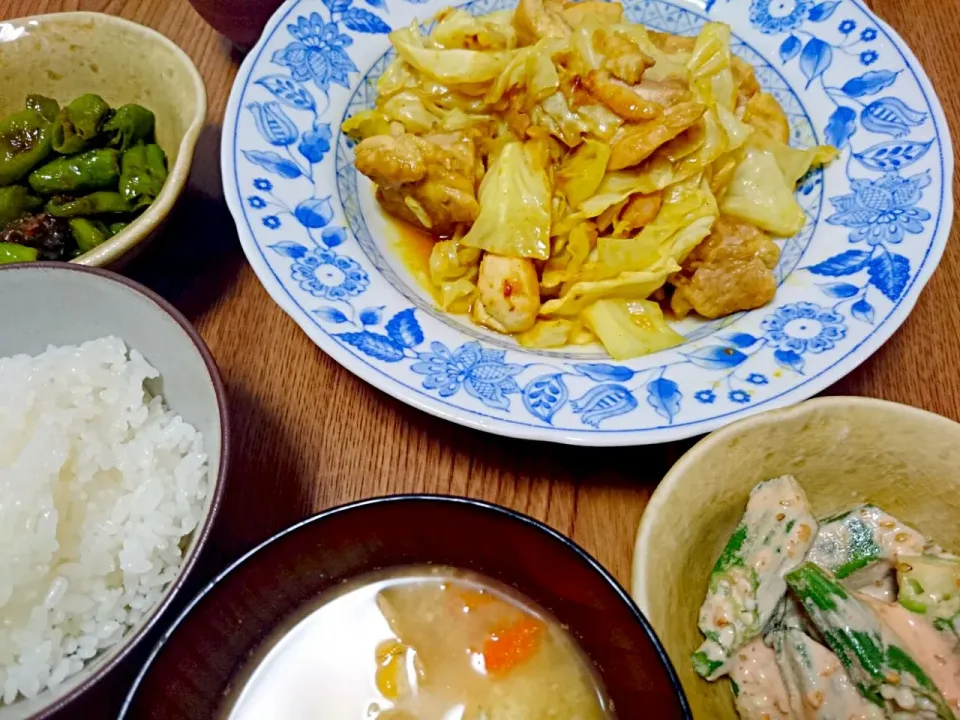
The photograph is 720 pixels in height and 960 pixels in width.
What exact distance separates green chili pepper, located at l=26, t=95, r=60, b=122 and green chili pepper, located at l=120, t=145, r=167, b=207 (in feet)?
0.98

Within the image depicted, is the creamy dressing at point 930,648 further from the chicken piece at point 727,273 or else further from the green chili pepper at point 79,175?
the green chili pepper at point 79,175

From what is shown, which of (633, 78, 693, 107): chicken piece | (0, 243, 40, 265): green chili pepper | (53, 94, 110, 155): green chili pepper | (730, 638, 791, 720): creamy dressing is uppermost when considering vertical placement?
(633, 78, 693, 107): chicken piece

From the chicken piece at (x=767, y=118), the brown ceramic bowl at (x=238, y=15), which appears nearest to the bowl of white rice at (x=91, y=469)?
the brown ceramic bowl at (x=238, y=15)

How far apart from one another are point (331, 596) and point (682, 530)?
0.64m

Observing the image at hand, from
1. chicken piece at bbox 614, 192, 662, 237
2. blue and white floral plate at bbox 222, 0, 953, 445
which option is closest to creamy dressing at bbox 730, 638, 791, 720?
blue and white floral plate at bbox 222, 0, 953, 445

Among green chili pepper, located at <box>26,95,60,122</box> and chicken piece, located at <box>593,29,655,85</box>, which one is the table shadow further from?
chicken piece, located at <box>593,29,655,85</box>

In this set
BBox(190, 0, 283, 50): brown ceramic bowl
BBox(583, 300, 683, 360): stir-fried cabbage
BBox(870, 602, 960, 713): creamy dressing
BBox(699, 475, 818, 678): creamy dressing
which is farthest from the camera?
BBox(190, 0, 283, 50): brown ceramic bowl

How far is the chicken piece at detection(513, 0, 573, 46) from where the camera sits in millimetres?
2170

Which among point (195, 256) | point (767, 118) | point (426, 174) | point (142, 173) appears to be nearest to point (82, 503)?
point (195, 256)

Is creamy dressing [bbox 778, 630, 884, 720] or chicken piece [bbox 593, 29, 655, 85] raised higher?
chicken piece [bbox 593, 29, 655, 85]

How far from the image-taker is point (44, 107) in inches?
87.0

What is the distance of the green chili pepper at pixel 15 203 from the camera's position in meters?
2.04

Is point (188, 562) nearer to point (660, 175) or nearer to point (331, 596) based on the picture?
point (331, 596)

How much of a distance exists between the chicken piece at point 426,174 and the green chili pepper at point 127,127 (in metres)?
0.66
